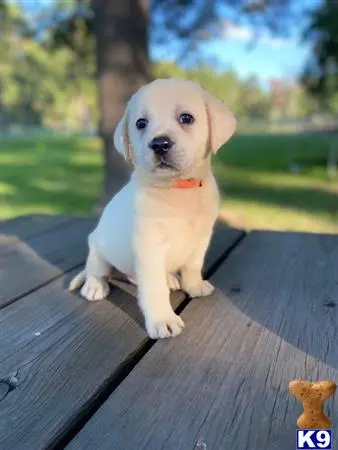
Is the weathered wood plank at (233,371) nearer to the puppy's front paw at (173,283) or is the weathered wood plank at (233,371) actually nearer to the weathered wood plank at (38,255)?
the puppy's front paw at (173,283)

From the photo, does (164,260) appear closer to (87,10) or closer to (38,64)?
(87,10)

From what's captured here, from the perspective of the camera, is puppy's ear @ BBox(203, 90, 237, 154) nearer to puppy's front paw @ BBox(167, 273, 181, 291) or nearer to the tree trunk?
puppy's front paw @ BBox(167, 273, 181, 291)

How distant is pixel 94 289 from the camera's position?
6.37ft

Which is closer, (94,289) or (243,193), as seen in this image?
(94,289)

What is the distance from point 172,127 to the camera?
171 cm

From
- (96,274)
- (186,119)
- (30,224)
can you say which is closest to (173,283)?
(96,274)

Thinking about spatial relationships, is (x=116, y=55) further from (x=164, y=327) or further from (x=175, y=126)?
(x=164, y=327)

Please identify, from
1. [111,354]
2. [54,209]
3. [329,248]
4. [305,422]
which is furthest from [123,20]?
[305,422]

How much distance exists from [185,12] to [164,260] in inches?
376

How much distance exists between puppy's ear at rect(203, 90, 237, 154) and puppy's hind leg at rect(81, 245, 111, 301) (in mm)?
596

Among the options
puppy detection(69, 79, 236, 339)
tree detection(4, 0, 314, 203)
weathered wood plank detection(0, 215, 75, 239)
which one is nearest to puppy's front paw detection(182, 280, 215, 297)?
puppy detection(69, 79, 236, 339)

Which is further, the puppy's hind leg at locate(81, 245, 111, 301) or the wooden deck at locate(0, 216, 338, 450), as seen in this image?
the puppy's hind leg at locate(81, 245, 111, 301)

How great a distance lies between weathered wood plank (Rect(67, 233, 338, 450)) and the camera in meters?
1.07

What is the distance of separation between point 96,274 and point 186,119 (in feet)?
2.20
